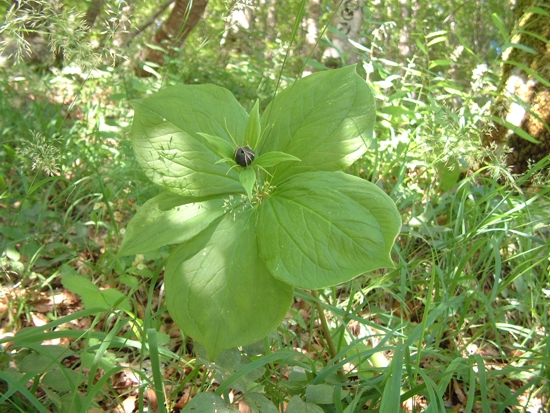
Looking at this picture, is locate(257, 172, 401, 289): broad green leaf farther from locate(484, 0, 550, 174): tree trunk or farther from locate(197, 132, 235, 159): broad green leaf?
locate(484, 0, 550, 174): tree trunk

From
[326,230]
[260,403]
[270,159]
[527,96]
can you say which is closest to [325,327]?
[260,403]

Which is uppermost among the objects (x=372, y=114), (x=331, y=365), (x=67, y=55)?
(x=372, y=114)

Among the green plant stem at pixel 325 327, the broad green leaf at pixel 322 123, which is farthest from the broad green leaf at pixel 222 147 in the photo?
the green plant stem at pixel 325 327

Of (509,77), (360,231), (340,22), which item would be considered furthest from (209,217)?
(340,22)

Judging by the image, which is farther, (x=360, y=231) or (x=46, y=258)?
(x=46, y=258)

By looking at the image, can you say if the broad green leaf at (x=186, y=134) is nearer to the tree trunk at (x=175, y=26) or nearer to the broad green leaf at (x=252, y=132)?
the broad green leaf at (x=252, y=132)

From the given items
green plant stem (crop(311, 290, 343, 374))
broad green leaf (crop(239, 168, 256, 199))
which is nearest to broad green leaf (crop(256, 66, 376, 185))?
broad green leaf (crop(239, 168, 256, 199))

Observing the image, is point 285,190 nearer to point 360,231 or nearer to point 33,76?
point 360,231
